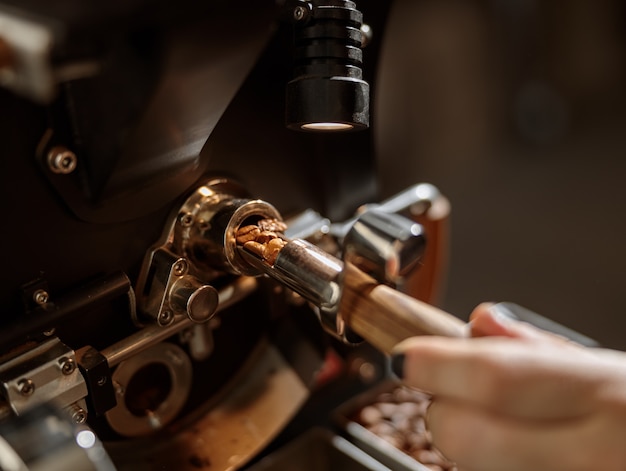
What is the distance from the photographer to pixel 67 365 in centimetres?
46

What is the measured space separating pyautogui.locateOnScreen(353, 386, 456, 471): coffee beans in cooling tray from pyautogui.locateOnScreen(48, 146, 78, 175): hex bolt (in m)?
0.43

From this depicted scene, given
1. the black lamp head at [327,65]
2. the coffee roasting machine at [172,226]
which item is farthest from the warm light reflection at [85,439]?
the black lamp head at [327,65]

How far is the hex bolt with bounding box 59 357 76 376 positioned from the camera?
461mm

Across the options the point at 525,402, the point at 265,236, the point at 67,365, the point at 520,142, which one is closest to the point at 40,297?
the point at 67,365

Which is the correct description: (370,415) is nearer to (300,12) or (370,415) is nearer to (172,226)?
(172,226)

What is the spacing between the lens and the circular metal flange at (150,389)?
536mm

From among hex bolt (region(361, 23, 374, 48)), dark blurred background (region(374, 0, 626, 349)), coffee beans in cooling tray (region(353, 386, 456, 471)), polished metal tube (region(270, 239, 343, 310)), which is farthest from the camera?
dark blurred background (region(374, 0, 626, 349))

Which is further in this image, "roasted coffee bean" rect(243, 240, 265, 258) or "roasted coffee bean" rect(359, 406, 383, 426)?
"roasted coffee bean" rect(359, 406, 383, 426)

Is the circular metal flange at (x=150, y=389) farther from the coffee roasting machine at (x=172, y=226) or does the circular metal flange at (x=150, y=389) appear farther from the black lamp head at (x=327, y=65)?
the black lamp head at (x=327, y=65)

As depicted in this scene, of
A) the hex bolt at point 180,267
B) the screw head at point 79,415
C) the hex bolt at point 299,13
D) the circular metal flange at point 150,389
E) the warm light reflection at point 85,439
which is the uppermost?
Answer: the hex bolt at point 299,13

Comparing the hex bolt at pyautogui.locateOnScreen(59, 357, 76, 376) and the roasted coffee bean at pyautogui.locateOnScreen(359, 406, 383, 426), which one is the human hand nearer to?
the hex bolt at pyautogui.locateOnScreen(59, 357, 76, 376)

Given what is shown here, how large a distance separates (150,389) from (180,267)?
4.4 inches

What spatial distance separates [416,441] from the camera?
2.42ft

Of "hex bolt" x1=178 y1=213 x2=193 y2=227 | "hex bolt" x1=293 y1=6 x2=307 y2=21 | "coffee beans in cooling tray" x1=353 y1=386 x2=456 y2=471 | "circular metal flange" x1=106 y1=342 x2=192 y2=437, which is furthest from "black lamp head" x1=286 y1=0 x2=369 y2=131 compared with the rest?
"coffee beans in cooling tray" x1=353 y1=386 x2=456 y2=471
